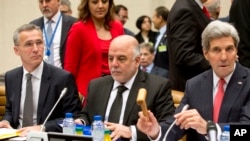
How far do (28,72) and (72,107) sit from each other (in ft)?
1.58

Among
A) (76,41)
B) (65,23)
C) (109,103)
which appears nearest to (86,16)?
(76,41)

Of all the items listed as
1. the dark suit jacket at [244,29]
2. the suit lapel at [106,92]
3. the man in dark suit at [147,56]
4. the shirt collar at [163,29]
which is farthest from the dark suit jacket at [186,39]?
the shirt collar at [163,29]

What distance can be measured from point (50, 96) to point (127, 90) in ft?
2.12

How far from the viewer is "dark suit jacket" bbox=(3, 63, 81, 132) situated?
4109mm

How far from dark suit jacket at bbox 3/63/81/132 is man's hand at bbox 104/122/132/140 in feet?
2.26

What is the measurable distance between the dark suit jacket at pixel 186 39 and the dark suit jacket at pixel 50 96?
3.10 feet

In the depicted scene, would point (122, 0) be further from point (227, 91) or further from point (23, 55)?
point (227, 91)

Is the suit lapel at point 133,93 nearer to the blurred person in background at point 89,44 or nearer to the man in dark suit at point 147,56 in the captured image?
the blurred person in background at point 89,44

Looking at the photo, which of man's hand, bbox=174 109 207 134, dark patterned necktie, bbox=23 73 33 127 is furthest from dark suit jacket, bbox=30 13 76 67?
man's hand, bbox=174 109 207 134

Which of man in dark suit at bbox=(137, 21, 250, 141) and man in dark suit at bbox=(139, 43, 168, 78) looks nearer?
man in dark suit at bbox=(137, 21, 250, 141)

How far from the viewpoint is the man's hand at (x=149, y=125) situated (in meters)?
3.18

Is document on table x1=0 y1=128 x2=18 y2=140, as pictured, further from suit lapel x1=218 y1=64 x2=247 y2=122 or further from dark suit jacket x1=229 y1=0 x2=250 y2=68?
dark suit jacket x1=229 y1=0 x2=250 y2=68

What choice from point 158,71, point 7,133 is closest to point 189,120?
point 7,133

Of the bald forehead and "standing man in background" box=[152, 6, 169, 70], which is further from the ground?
the bald forehead
